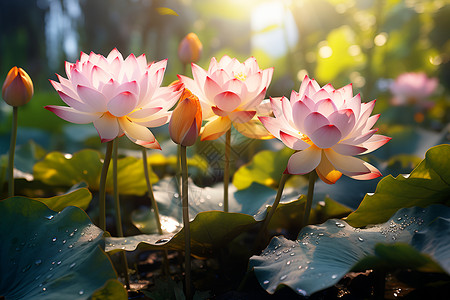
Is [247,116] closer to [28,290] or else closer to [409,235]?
[409,235]

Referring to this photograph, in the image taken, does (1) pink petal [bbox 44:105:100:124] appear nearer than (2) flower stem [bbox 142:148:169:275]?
Yes

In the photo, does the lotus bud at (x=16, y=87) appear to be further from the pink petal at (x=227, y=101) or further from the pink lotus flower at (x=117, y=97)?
the pink petal at (x=227, y=101)

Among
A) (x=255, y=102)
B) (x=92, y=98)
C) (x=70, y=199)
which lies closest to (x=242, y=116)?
(x=255, y=102)

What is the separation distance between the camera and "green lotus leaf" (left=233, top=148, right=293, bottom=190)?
104cm

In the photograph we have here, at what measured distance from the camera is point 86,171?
0.96m

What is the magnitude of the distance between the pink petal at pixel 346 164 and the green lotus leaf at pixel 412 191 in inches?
3.2

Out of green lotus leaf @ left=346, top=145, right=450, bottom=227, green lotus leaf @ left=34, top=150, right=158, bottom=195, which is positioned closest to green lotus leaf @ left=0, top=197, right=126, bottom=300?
green lotus leaf @ left=34, top=150, right=158, bottom=195

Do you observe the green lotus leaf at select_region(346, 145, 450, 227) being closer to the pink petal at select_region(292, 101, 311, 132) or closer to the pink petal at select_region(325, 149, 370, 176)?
the pink petal at select_region(325, 149, 370, 176)

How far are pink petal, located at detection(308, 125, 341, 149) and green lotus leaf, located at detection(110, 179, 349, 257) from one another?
176 mm

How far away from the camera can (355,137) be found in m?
0.60

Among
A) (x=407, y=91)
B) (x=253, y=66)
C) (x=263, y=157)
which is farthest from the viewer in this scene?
(x=407, y=91)

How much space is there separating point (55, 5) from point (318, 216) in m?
7.96

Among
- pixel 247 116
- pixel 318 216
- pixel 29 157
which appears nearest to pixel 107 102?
pixel 247 116

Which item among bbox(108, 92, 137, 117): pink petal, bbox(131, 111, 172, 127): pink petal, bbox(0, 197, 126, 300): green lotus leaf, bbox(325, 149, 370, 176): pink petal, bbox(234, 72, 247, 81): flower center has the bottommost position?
bbox(0, 197, 126, 300): green lotus leaf
